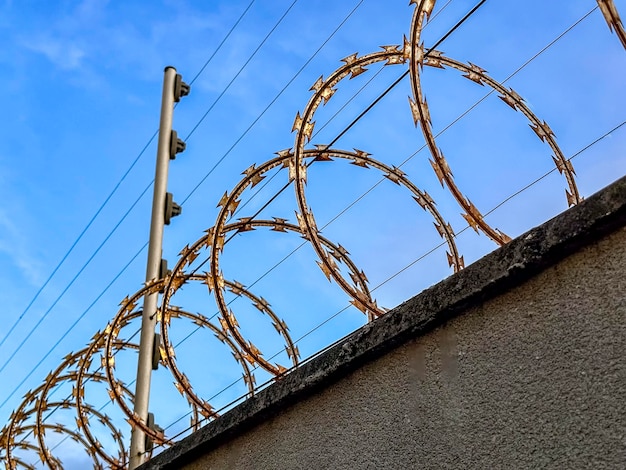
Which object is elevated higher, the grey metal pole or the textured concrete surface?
the grey metal pole

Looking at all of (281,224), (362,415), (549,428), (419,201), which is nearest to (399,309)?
(362,415)

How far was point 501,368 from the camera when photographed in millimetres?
2236

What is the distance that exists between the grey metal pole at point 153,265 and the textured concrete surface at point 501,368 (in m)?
3.07

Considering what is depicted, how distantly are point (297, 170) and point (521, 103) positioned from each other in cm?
100

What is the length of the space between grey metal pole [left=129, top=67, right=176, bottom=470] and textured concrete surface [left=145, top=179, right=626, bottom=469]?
10.1 feet

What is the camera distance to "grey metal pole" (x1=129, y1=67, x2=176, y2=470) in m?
6.39

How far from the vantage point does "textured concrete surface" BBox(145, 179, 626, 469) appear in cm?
201

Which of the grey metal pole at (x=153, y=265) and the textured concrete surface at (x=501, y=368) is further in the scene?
the grey metal pole at (x=153, y=265)

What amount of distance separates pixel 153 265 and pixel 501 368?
5379 mm

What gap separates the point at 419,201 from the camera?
3.63 meters

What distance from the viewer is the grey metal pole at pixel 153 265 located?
6395 millimetres

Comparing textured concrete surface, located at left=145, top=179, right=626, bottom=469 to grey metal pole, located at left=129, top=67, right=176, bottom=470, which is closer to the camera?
textured concrete surface, located at left=145, top=179, right=626, bottom=469

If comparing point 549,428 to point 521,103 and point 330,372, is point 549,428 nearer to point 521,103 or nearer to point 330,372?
point 330,372

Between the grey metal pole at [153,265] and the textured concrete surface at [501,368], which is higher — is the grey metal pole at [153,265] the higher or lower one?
the higher one
